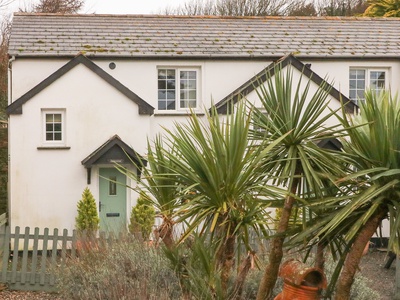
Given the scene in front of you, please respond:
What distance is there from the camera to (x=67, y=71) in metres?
18.4

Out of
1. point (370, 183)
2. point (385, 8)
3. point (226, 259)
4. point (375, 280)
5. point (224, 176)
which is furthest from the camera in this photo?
point (385, 8)

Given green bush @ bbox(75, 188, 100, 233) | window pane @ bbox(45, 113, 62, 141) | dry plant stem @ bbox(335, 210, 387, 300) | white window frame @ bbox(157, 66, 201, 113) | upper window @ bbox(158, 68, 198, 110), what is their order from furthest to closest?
1. upper window @ bbox(158, 68, 198, 110)
2. white window frame @ bbox(157, 66, 201, 113)
3. window pane @ bbox(45, 113, 62, 141)
4. green bush @ bbox(75, 188, 100, 233)
5. dry plant stem @ bbox(335, 210, 387, 300)

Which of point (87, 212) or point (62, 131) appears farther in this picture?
point (62, 131)

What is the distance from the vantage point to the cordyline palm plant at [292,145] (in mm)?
6672

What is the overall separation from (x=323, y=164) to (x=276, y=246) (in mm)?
1020

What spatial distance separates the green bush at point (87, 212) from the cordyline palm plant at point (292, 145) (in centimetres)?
1119

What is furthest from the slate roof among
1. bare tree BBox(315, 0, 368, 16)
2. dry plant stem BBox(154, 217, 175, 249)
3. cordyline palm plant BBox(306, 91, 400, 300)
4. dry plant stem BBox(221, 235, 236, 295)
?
bare tree BBox(315, 0, 368, 16)

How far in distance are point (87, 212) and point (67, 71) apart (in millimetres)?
3887

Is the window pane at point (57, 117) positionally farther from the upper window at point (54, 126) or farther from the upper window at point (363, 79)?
the upper window at point (363, 79)

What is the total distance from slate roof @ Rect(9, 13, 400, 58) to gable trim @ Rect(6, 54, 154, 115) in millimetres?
751

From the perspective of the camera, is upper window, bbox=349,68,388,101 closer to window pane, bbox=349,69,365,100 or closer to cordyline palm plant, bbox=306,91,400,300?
window pane, bbox=349,69,365,100

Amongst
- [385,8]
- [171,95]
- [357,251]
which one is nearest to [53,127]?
[171,95]

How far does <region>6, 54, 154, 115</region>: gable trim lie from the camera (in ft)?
59.6

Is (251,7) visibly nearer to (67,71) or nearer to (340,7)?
(340,7)
